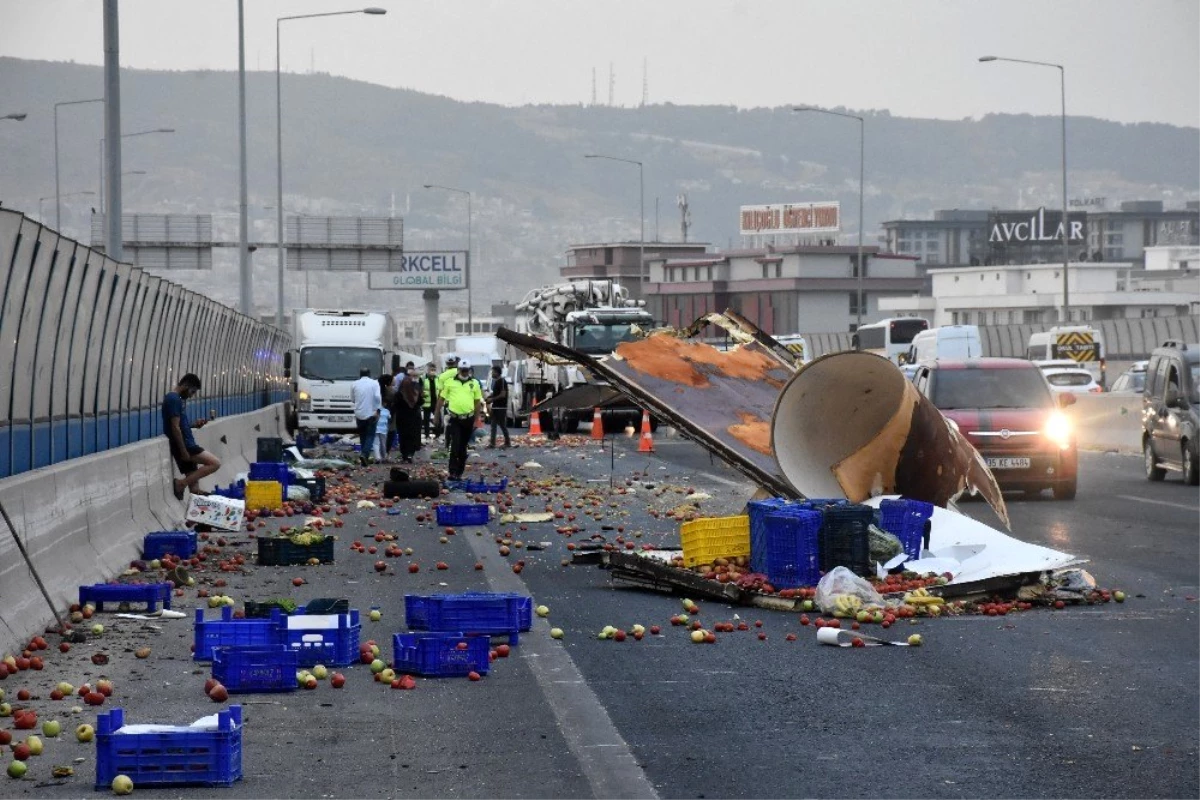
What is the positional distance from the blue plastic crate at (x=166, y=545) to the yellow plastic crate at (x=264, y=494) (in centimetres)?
641

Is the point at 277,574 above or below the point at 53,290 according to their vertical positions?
below

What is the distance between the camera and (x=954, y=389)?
82.8ft

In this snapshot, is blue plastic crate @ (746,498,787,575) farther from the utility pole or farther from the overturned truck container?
the utility pole

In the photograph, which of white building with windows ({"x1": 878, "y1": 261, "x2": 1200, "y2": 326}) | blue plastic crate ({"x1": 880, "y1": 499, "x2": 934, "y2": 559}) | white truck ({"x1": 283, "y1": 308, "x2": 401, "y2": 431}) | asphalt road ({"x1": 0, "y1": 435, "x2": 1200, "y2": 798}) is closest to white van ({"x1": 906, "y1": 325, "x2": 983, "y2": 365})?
white truck ({"x1": 283, "y1": 308, "x2": 401, "y2": 431})

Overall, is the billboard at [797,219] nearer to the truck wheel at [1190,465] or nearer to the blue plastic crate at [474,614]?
the truck wheel at [1190,465]

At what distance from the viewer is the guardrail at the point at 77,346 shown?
14391 millimetres

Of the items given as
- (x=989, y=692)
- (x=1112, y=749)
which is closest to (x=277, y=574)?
(x=989, y=692)

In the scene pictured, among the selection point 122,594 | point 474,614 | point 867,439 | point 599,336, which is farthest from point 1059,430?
point 599,336

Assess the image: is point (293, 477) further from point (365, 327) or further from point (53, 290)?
point (365, 327)

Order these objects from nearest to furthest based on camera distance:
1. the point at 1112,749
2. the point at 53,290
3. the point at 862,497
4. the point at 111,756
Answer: the point at 111,756 → the point at 1112,749 → the point at 53,290 → the point at 862,497

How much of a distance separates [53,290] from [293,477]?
32.9 ft

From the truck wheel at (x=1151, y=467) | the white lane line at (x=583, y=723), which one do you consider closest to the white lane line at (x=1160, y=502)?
the truck wheel at (x=1151, y=467)

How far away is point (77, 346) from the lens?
17.7 m

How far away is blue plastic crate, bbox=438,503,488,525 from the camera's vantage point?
21156 millimetres
